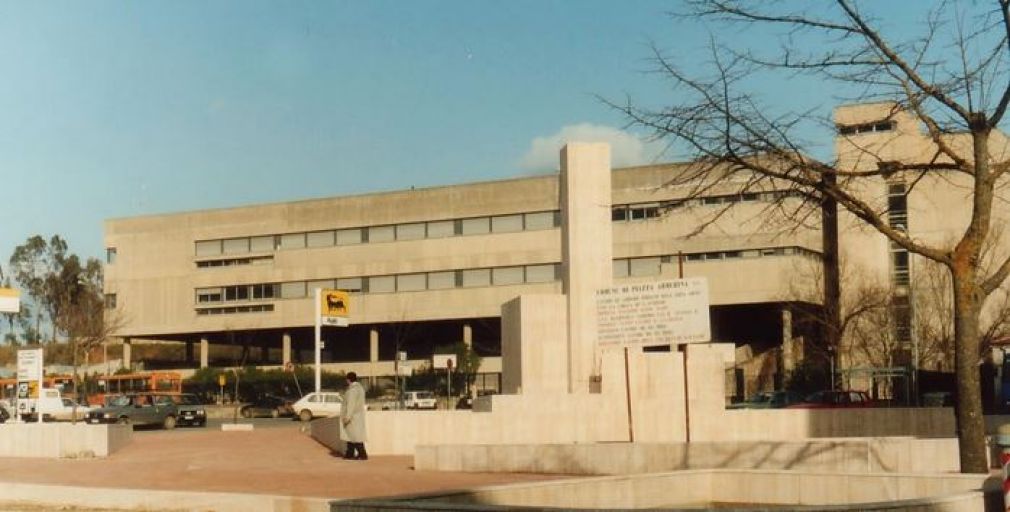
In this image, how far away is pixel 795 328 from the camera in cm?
6956

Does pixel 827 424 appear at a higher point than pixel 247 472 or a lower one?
higher

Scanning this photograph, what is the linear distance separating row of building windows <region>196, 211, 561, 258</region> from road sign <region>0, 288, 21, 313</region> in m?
44.3

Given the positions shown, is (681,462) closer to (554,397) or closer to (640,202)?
(554,397)

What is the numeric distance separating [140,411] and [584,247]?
1017 inches

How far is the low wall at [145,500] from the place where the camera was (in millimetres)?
12461

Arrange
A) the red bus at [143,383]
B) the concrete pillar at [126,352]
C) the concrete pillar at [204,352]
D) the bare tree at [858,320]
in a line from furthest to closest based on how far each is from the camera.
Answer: the concrete pillar at [126,352]
the concrete pillar at [204,352]
the red bus at [143,383]
the bare tree at [858,320]

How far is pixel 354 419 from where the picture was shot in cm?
2034

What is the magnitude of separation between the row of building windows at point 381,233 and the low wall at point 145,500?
60.0 m

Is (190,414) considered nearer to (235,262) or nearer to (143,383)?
(143,383)

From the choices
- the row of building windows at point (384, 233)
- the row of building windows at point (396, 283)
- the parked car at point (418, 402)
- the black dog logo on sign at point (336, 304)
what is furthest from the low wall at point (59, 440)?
the row of building windows at point (396, 283)

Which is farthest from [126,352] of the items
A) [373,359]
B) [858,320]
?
[858,320]

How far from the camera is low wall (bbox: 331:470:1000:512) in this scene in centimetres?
1235

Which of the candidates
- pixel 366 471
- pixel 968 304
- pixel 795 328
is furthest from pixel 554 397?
pixel 795 328

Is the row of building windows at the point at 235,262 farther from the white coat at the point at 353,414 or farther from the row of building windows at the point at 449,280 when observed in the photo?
the white coat at the point at 353,414
